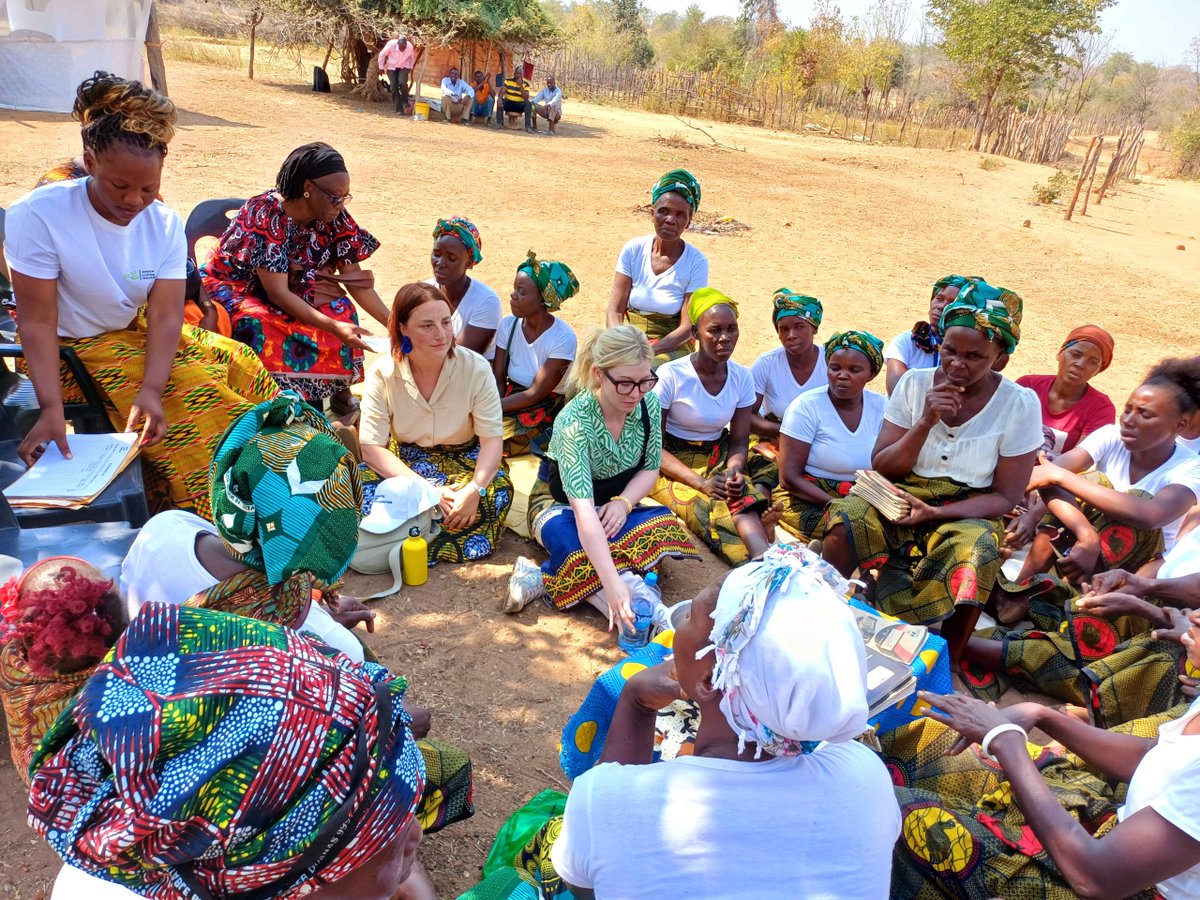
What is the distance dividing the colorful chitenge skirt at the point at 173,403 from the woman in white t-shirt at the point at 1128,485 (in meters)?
3.85

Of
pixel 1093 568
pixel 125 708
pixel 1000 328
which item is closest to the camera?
pixel 125 708

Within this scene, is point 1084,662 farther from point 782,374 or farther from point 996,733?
point 782,374

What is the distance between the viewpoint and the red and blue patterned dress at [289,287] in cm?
451

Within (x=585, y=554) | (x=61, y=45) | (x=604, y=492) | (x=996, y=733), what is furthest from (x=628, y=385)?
(x=61, y=45)

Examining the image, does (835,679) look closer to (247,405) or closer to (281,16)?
(247,405)

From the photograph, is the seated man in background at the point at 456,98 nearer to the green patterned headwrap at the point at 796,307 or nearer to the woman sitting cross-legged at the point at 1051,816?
the green patterned headwrap at the point at 796,307

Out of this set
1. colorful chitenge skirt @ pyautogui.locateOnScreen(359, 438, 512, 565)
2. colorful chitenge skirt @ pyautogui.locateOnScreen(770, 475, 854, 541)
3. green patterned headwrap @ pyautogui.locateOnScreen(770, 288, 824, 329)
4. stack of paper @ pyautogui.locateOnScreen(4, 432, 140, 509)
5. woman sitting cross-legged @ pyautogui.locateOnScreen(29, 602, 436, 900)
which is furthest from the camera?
green patterned headwrap @ pyautogui.locateOnScreen(770, 288, 824, 329)

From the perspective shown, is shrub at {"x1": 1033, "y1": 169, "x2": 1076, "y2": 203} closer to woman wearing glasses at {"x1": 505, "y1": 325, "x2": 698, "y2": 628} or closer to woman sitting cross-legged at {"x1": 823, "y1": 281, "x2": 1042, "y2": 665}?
woman sitting cross-legged at {"x1": 823, "y1": 281, "x2": 1042, "y2": 665}

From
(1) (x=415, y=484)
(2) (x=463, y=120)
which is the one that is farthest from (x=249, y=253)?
(2) (x=463, y=120)

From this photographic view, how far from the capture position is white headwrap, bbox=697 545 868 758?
54.9 inches

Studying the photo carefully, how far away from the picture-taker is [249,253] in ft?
14.8

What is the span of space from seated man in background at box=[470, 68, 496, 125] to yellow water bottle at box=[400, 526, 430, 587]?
61.2 feet

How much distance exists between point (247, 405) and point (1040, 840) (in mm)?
3313

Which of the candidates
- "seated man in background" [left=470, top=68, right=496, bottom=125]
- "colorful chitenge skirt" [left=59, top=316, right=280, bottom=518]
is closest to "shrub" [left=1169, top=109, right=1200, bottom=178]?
"seated man in background" [left=470, top=68, right=496, bottom=125]
